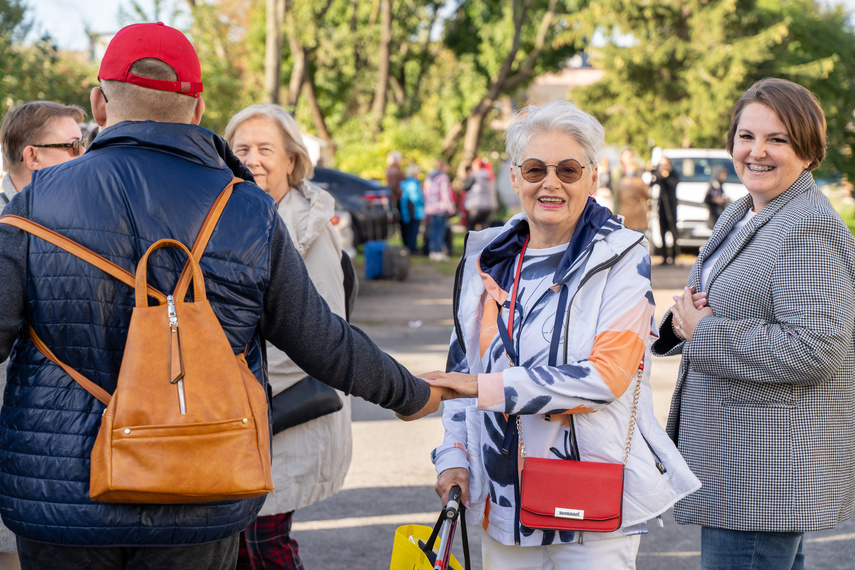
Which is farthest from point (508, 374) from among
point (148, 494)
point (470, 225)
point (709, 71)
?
point (709, 71)

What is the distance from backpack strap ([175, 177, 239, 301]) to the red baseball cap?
10.9 inches

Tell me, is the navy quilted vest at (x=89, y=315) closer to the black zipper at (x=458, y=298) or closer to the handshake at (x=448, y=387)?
the handshake at (x=448, y=387)

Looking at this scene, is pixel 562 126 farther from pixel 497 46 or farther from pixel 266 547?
pixel 497 46

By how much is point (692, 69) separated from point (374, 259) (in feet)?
71.4

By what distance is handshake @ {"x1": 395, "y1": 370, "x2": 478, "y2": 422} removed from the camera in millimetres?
2455

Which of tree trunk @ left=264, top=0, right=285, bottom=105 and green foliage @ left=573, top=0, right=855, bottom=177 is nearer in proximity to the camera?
tree trunk @ left=264, top=0, right=285, bottom=105

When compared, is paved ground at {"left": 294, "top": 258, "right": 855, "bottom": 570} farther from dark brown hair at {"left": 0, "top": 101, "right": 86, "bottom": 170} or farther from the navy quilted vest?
the navy quilted vest

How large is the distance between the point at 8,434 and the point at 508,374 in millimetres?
1228

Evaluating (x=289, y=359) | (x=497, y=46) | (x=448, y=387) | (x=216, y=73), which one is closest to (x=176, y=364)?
(x=448, y=387)

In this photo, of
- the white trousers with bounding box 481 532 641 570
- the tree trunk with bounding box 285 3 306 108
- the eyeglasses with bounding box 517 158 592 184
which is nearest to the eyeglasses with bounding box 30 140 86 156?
the eyeglasses with bounding box 517 158 592 184

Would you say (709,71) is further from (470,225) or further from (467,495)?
(467,495)

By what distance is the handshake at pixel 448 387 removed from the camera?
8.05ft

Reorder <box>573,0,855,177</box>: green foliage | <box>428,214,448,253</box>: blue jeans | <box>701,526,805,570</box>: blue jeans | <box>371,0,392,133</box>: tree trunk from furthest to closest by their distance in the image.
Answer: <box>573,0,855,177</box>: green foliage < <box>371,0,392,133</box>: tree trunk < <box>428,214,448,253</box>: blue jeans < <box>701,526,805,570</box>: blue jeans

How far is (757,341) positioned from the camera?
259 cm
